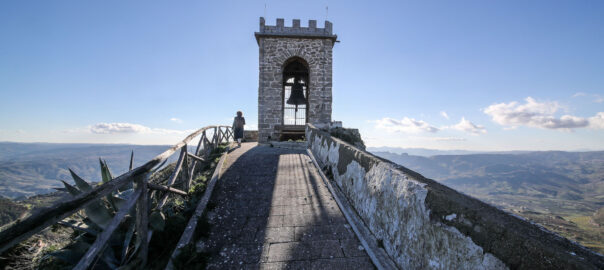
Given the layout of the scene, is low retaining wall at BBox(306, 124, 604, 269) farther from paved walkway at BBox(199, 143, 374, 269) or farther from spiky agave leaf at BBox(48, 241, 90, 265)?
spiky agave leaf at BBox(48, 241, 90, 265)

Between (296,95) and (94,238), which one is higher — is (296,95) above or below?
above

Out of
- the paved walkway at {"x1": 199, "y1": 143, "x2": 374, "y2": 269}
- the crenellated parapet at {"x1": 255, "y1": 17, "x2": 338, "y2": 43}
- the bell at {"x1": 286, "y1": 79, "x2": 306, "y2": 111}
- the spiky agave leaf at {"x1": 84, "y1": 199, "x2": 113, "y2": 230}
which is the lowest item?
the paved walkway at {"x1": 199, "y1": 143, "x2": 374, "y2": 269}

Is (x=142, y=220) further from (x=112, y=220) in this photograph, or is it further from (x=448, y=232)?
(x=448, y=232)

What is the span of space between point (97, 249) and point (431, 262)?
2726 millimetres

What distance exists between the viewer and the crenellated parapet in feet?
37.4

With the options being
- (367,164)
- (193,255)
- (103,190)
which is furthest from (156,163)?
(367,164)

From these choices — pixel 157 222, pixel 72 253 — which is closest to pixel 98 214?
pixel 72 253

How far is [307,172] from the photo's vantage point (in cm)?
608

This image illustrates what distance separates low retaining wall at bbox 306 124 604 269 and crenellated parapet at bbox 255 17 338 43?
31.6ft

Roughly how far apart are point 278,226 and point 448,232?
7.80ft

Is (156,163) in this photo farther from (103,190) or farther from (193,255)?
(193,255)

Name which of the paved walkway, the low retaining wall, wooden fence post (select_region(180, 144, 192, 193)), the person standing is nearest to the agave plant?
the paved walkway

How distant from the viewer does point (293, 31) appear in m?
11.6

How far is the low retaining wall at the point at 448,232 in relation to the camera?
1.34 m
